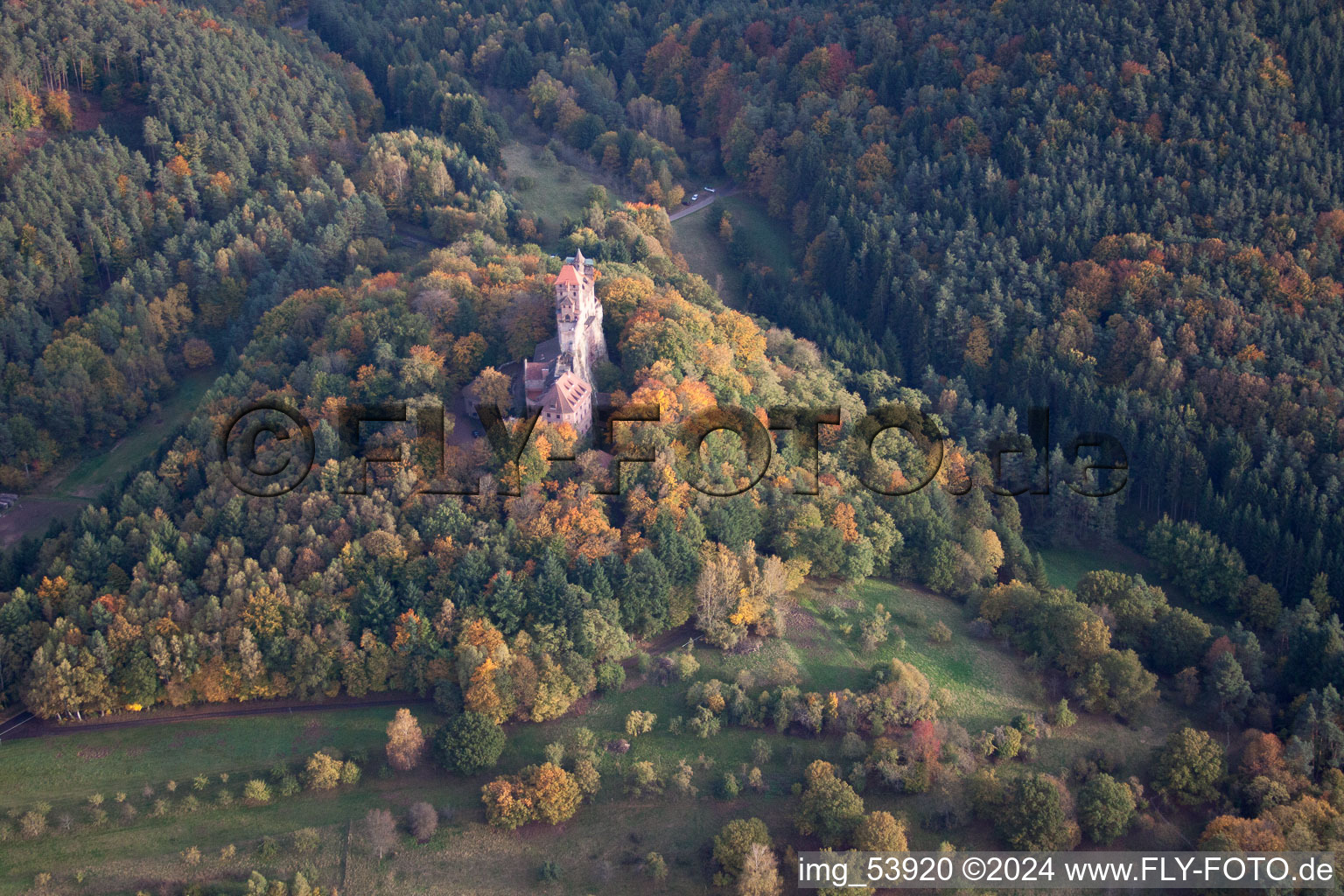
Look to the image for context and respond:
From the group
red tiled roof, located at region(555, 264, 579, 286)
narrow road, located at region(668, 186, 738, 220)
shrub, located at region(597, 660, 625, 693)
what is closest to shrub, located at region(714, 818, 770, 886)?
shrub, located at region(597, 660, 625, 693)

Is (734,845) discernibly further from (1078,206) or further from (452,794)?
(1078,206)

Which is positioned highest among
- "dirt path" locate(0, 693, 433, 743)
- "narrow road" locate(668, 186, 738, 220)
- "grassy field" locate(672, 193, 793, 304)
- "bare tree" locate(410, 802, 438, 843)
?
"narrow road" locate(668, 186, 738, 220)

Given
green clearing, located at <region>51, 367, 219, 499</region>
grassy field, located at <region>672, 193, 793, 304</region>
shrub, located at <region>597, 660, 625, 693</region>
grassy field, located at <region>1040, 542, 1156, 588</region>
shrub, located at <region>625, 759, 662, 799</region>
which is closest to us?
shrub, located at <region>625, 759, 662, 799</region>

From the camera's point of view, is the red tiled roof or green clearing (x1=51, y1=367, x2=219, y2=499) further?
green clearing (x1=51, y1=367, x2=219, y2=499)

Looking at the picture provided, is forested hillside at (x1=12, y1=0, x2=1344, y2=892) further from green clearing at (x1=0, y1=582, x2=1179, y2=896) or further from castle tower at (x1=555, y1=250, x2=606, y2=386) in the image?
castle tower at (x1=555, y1=250, x2=606, y2=386)

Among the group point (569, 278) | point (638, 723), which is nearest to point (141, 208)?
point (569, 278)

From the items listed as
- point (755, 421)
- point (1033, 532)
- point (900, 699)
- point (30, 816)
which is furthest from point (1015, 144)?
point (30, 816)
